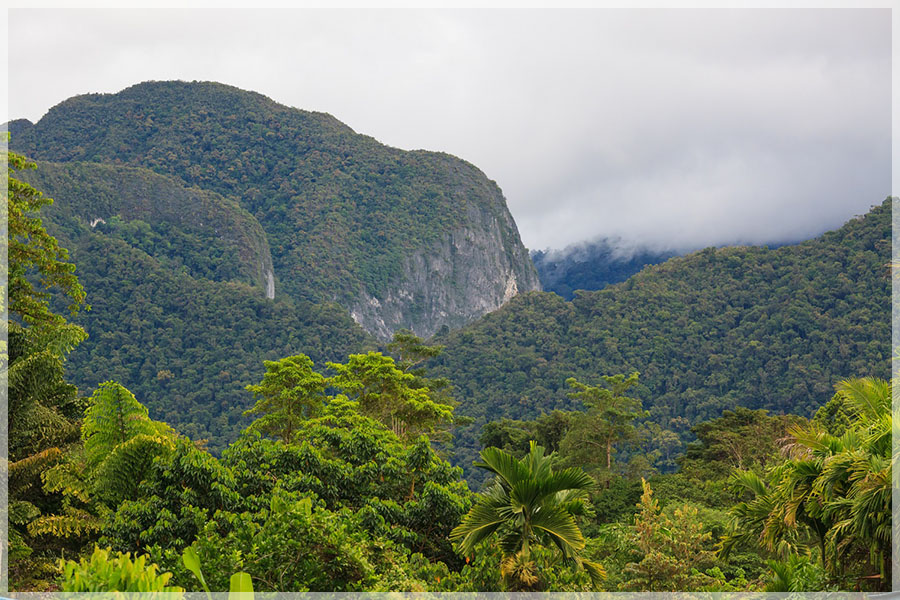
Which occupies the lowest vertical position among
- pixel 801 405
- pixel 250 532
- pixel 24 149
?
pixel 801 405

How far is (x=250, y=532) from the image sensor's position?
867 cm

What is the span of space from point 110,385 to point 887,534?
10.9 metres

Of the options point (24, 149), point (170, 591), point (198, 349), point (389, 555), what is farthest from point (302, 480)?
point (24, 149)

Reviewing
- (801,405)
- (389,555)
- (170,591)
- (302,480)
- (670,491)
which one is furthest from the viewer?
(801,405)

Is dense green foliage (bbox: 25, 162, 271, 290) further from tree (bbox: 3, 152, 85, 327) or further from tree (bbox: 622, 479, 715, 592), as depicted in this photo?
tree (bbox: 622, 479, 715, 592)

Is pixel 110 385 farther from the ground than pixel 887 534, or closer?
farther from the ground

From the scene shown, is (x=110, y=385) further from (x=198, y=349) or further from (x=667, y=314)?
(x=667, y=314)

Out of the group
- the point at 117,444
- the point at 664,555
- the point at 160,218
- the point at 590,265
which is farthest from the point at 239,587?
the point at 590,265

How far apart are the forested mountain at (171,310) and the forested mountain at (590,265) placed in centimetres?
7321

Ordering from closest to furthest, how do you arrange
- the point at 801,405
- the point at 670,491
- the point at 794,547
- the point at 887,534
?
the point at 887,534
the point at 794,547
the point at 670,491
the point at 801,405

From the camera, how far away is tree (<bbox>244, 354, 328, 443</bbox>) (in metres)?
24.8

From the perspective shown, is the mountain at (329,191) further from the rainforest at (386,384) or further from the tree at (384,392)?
the tree at (384,392)

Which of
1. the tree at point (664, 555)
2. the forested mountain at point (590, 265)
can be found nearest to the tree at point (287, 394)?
the tree at point (664, 555)

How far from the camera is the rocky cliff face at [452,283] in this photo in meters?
127
